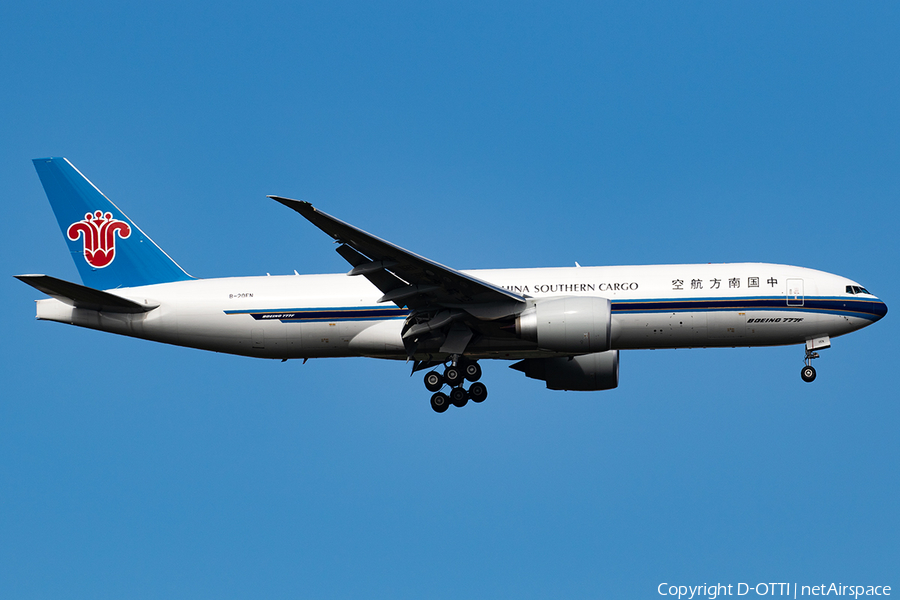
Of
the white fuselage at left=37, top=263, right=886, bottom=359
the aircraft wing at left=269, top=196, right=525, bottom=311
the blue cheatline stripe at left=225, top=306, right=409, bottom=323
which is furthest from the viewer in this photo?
the blue cheatline stripe at left=225, top=306, right=409, bottom=323

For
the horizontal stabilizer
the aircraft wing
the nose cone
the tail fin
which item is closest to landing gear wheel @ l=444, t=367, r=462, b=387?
the aircraft wing

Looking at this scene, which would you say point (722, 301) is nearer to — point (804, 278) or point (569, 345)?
point (804, 278)

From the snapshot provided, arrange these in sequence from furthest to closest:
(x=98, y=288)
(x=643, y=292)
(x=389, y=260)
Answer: (x=98, y=288) < (x=643, y=292) < (x=389, y=260)

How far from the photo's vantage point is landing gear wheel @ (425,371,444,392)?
28734mm

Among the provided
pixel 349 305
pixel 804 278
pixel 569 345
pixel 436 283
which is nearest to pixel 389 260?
pixel 436 283

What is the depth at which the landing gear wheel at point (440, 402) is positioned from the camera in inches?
1129

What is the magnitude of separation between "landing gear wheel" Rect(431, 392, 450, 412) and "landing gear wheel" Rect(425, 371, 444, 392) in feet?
0.68

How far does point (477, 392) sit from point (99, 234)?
1315cm

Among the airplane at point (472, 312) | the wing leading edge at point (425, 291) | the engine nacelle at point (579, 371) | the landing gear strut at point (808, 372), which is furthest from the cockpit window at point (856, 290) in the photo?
the wing leading edge at point (425, 291)

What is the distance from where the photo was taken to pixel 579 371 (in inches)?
1185

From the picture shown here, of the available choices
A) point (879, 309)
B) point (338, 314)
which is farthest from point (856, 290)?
point (338, 314)

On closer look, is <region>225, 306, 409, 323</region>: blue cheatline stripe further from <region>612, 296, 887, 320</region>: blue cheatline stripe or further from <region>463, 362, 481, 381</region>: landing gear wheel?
<region>612, 296, 887, 320</region>: blue cheatline stripe

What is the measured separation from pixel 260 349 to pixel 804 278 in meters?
16.3

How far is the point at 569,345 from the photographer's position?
25.8 m
